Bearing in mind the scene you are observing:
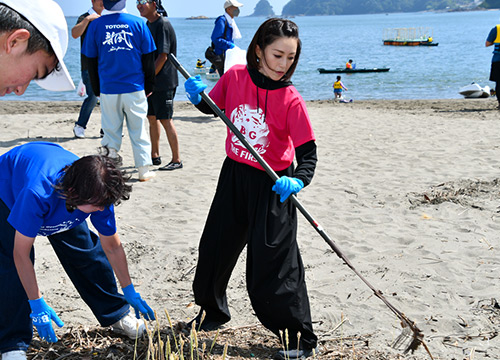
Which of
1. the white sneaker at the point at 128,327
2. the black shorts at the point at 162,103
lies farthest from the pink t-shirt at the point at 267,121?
the black shorts at the point at 162,103

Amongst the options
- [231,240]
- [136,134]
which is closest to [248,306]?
[231,240]

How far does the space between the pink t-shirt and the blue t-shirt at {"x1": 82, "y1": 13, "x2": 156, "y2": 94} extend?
107 inches

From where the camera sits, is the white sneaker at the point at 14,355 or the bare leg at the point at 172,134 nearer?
the white sneaker at the point at 14,355

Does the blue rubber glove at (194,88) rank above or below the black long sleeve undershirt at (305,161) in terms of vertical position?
above

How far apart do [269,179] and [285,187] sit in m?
0.24

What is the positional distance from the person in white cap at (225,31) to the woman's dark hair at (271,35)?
5.46m

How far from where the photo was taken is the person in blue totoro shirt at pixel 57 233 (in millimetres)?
2367

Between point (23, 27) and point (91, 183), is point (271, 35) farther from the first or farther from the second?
point (23, 27)

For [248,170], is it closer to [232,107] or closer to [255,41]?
[232,107]

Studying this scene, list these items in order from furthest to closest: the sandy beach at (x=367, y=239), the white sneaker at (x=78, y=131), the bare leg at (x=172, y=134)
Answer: the white sneaker at (x=78, y=131), the bare leg at (x=172, y=134), the sandy beach at (x=367, y=239)

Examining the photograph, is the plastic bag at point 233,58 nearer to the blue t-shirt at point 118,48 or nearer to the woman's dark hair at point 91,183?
the blue t-shirt at point 118,48

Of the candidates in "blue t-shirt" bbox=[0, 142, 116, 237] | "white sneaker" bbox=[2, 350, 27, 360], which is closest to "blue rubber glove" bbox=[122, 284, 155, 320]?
"blue t-shirt" bbox=[0, 142, 116, 237]

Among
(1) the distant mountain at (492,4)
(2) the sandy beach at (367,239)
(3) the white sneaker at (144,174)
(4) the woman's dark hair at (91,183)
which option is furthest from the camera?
(1) the distant mountain at (492,4)

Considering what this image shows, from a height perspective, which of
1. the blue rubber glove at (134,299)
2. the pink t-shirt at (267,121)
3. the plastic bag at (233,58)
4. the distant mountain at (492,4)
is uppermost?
the distant mountain at (492,4)
